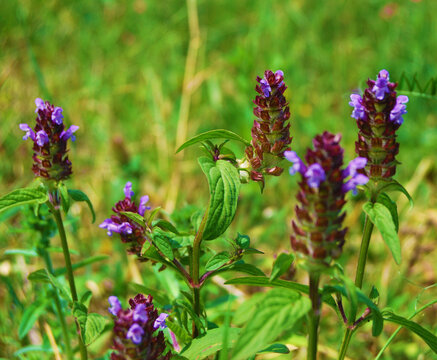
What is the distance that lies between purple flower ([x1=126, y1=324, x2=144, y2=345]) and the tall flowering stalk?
51cm

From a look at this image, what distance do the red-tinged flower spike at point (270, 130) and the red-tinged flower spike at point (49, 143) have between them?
0.73 m

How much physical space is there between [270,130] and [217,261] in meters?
0.52

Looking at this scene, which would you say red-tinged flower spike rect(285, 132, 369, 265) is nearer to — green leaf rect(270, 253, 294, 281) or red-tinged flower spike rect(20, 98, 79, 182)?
green leaf rect(270, 253, 294, 281)

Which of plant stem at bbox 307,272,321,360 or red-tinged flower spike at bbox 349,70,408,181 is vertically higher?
red-tinged flower spike at bbox 349,70,408,181

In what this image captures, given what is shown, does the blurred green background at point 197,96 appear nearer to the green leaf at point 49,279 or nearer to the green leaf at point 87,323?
the green leaf at point 49,279

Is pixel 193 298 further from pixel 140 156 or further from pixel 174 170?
pixel 140 156

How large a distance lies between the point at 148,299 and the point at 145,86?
3789mm

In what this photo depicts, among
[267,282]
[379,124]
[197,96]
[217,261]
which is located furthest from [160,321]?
[197,96]

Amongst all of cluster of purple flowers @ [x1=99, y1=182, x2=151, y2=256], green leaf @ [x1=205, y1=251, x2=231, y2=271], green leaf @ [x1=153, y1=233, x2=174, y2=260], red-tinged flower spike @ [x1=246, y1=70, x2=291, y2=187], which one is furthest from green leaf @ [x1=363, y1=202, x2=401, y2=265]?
cluster of purple flowers @ [x1=99, y1=182, x2=151, y2=256]

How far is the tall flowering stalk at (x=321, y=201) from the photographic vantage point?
131 centimetres

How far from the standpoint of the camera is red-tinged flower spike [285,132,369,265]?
1312 millimetres

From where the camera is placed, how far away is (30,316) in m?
2.32

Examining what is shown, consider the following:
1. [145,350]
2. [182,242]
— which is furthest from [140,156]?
[145,350]

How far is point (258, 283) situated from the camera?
58.9 inches
